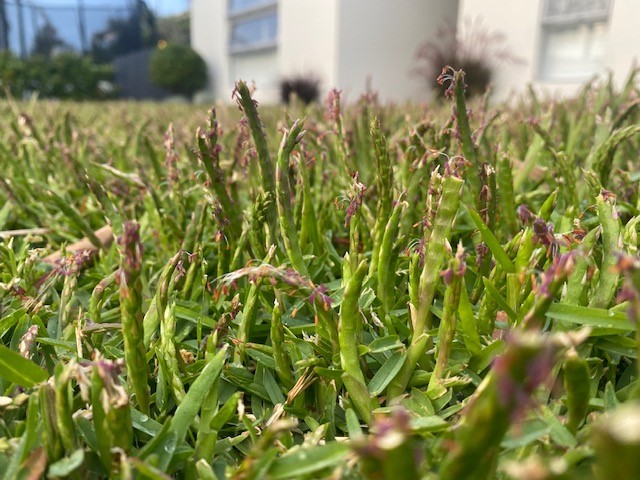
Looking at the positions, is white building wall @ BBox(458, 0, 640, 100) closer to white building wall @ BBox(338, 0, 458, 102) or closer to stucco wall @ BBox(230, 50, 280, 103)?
white building wall @ BBox(338, 0, 458, 102)

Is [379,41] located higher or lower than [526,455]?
higher

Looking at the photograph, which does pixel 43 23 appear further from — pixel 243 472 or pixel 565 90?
pixel 243 472

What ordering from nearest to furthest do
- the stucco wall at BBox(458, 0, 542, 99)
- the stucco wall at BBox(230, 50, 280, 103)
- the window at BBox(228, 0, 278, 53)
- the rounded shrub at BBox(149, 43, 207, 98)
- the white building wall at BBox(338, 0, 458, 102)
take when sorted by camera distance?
1. the stucco wall at BBox(458, 0, 542, 99)
2. the white building wall at BBox(338, 0, 458, 102)
3. the stucco wall at BBox(230, 50, 280, 103)
4. the window at BBox(228, 0, 278, 53)
5. the rounded shrub at BBox(149, 43, 207, 98)

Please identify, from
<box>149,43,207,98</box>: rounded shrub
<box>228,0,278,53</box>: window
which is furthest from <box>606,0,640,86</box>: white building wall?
<box>149,43,207,98</box>: rounded shrub

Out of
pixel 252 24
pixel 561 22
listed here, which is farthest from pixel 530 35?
pixel 252 24

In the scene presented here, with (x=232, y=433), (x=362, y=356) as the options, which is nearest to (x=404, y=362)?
(x=362, y=356)

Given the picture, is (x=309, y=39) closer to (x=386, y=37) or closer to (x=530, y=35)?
(x=386, y=37)

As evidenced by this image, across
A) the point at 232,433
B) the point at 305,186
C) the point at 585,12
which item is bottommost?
the point at 232,433
